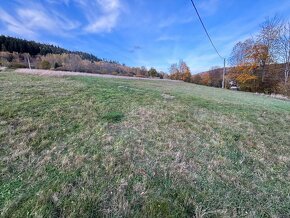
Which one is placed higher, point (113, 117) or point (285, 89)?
point (285, 89)

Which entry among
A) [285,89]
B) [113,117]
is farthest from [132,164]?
[285,89]

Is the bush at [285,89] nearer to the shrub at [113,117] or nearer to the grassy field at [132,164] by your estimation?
the grassy field at [132,164]

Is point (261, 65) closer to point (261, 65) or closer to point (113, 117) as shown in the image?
point (261, 65)

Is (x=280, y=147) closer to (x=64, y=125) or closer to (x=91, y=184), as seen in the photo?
(x=91, y=184)

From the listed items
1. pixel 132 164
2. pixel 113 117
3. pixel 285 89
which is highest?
pixel 285 89

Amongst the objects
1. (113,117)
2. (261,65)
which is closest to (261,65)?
(261,65)

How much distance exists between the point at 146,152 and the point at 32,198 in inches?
73.7

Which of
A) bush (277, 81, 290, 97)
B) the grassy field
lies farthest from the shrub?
bush (277, 81, 290, 97)

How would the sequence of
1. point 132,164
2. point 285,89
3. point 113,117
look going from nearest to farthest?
1. point 132,164
2. point 113,117
3. point 285,89

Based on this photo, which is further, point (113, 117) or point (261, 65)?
point (261, 65)

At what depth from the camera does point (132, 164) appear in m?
2.94

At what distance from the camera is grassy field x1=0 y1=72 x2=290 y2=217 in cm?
220

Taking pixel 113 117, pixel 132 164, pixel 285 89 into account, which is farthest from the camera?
pixel 285 89

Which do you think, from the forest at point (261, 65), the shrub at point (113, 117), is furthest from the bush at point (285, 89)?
the shrub at point (113, 117)
